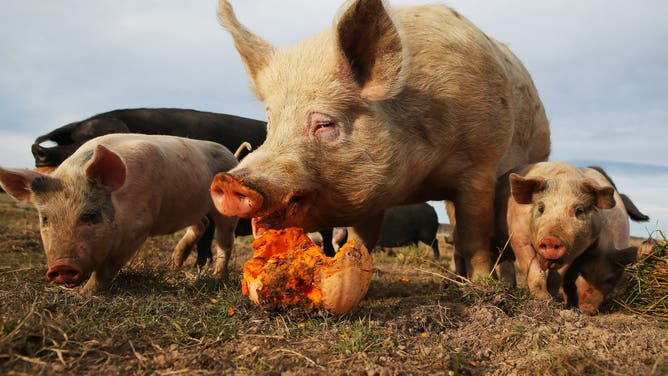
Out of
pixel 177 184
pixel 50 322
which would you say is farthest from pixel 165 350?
pixel 177 184

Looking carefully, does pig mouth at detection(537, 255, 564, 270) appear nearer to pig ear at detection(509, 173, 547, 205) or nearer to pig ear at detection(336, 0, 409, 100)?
pig ear at detection(509, 173, 547, 205)

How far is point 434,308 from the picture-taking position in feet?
9.85

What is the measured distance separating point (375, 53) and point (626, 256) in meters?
2.33

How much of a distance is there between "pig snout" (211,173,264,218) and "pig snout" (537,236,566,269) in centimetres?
194

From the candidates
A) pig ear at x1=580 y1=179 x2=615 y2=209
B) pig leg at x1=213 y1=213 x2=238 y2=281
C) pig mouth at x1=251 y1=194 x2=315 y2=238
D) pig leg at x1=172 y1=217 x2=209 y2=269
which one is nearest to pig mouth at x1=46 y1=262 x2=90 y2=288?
pig mouth at x1=251 y1=194 x2=315 y2=238

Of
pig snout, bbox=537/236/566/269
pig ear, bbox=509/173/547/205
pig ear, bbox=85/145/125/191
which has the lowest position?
pig snout, bbox=537/236/566/269

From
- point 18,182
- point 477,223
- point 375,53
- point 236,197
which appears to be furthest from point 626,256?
point 18,182

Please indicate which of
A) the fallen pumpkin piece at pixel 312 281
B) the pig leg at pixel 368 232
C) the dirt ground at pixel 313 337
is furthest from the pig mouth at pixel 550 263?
the pig leg at pixel 368 232

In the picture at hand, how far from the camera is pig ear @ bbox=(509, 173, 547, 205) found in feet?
12.6

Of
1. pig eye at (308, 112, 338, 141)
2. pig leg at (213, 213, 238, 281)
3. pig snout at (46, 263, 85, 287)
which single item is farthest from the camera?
pig leg at (213, 213, 238, 281)

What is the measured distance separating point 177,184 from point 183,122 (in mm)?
3473

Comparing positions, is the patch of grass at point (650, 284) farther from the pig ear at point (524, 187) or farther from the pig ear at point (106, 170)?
the pig ear at point (106, 170)

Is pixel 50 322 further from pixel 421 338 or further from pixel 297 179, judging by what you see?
pixel 421 338

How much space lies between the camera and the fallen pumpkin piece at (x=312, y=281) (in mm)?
2832
